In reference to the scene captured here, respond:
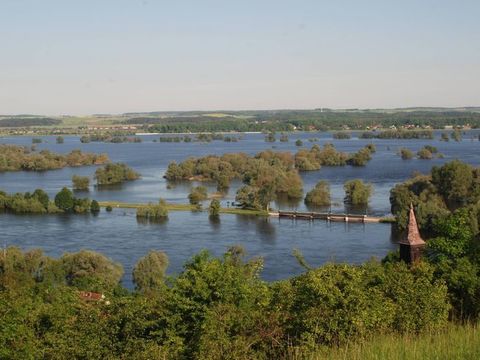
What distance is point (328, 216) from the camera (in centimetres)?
2708

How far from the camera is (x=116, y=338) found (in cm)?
720

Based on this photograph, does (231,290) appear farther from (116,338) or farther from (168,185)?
(168,185)

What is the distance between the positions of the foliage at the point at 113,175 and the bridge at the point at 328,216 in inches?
545

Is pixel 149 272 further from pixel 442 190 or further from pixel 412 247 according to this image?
pixel 442 190

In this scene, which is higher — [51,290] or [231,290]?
[231,290]

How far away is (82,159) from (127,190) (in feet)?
54.8

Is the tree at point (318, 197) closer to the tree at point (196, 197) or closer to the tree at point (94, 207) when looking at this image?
the tree at point (196, 197)

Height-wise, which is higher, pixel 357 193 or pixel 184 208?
pixel 357 193

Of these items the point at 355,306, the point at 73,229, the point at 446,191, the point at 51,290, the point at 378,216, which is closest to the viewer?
the point at 355,306

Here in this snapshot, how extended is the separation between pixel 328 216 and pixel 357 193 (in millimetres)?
3741

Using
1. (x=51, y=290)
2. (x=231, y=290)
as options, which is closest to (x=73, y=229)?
(x=51, y=290)

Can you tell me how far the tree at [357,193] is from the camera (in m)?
30.4

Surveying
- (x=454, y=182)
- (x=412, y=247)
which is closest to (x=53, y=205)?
(x=454, y=182)

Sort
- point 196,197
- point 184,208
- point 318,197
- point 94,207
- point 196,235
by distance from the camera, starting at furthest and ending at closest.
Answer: point 318,197, point 196,197, point 184,208, point 94,207, point 196,235
